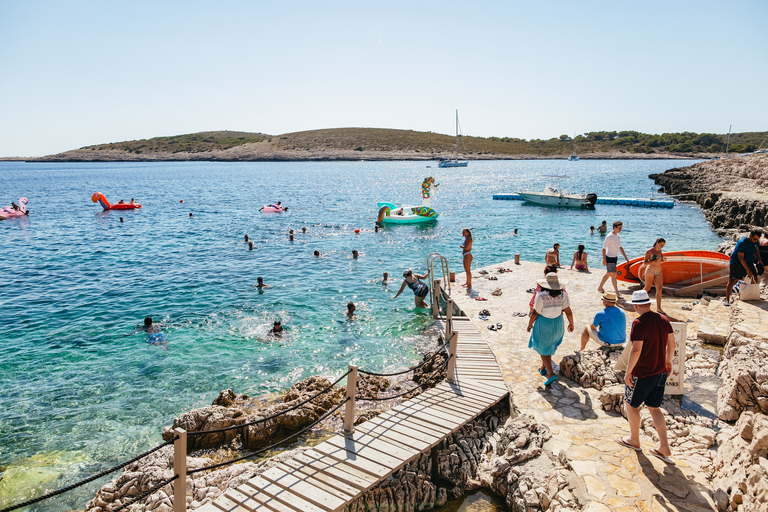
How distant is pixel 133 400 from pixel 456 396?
26.5ft

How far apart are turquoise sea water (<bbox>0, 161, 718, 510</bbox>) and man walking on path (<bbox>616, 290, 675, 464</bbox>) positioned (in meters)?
6.98

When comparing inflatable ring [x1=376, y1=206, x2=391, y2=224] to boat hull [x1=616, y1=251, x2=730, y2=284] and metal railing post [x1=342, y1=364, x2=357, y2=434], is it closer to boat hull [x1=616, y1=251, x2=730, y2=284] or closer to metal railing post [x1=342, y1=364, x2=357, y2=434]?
boat hull [x1=616, y1=251, x2=730, y2=284]

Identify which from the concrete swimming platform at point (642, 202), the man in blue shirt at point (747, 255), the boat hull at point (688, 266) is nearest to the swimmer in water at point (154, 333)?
the boat hull at point (688, 266)

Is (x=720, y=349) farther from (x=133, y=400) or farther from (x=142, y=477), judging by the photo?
(x=133, y=400)

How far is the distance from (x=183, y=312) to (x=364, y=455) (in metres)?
12.6

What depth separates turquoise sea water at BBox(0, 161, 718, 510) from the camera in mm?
10242

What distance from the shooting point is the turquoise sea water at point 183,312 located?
33.6 ft

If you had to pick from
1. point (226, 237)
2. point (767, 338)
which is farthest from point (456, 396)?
point (226, 237)

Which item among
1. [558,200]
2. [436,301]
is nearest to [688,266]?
[436,301]

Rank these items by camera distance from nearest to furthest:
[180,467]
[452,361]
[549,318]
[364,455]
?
[180,467] → [364,455] → [549,318] → [452,361]

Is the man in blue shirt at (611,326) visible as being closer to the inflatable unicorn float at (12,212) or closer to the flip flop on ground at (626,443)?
the flip flop on ground at (626,443)

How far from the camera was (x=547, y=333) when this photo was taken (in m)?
8.48

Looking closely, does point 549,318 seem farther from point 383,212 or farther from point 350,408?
point 383,212

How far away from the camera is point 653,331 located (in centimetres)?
576
